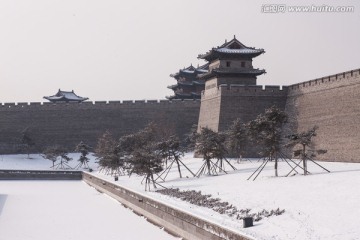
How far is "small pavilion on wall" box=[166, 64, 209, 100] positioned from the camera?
137 ft

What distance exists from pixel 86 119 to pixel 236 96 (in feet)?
52.8

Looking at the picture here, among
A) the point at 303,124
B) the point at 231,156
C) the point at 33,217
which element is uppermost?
the point at 303,124

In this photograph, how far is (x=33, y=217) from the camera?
16.5 metres

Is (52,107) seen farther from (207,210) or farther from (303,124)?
(207,210)

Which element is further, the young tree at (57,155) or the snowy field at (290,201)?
the young tree at (57,155)

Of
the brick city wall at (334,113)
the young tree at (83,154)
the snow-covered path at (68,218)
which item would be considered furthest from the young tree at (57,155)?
the brick city wall at (334,113)

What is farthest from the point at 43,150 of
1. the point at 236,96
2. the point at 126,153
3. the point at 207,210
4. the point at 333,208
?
the point at 333,208

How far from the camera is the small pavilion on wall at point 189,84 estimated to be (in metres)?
41.9

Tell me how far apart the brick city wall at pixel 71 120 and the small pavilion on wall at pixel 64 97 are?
3463mm

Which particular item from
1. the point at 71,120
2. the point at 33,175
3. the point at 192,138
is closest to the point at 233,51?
the point at 192,138

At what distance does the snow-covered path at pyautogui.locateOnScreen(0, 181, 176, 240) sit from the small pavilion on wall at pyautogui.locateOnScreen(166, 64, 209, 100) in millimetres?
18632

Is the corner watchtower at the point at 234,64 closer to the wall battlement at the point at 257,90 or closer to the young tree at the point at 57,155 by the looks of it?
the wall battlement at the point at 257,90

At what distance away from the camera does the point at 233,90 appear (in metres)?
28.0

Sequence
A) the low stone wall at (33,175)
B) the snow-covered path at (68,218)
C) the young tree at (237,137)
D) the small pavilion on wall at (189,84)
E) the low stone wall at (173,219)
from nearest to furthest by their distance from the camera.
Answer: the low stone wall at (173,219), the snow-covered path at (68,218), the young tree at (237,137), the low stone wall at (33,175), the small pavilion on wall at (189,84)
